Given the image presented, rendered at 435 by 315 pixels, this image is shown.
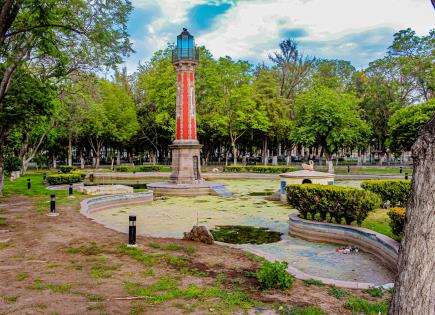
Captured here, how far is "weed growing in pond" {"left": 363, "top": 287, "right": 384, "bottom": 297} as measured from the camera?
21.8ft

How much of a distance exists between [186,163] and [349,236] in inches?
713

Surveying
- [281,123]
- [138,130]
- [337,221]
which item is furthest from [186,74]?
[138,130]

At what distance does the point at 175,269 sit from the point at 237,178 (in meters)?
31.2

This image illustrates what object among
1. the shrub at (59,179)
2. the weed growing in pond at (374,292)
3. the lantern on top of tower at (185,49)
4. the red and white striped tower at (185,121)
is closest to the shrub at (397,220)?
the weed growing in pond at (374,292)

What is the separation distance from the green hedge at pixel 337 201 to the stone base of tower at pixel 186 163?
15.1m

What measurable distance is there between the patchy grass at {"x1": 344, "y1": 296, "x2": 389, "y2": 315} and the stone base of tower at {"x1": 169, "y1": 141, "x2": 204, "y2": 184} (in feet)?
71.8

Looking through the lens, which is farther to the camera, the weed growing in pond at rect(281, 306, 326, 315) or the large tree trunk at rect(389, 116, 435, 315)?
the weed growing in pond at rect(281, 306, 326, 315)

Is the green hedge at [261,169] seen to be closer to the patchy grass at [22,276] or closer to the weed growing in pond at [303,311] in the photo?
the patchy grass at [22,276]

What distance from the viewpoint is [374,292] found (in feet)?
22.1

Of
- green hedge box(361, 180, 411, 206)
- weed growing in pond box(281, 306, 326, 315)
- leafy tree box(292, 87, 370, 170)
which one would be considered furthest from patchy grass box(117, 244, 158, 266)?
leafy tree box(292, 87, 370, 170)

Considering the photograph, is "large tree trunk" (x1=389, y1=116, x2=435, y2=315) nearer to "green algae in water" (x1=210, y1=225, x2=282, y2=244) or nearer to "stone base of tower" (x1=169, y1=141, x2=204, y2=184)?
"green algae in water" (x1=210, y1=225, x2=282, y2=244)

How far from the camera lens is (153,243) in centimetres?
1064

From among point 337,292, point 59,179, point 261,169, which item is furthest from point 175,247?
point 261,169

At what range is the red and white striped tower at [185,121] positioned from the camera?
91.7 feet
